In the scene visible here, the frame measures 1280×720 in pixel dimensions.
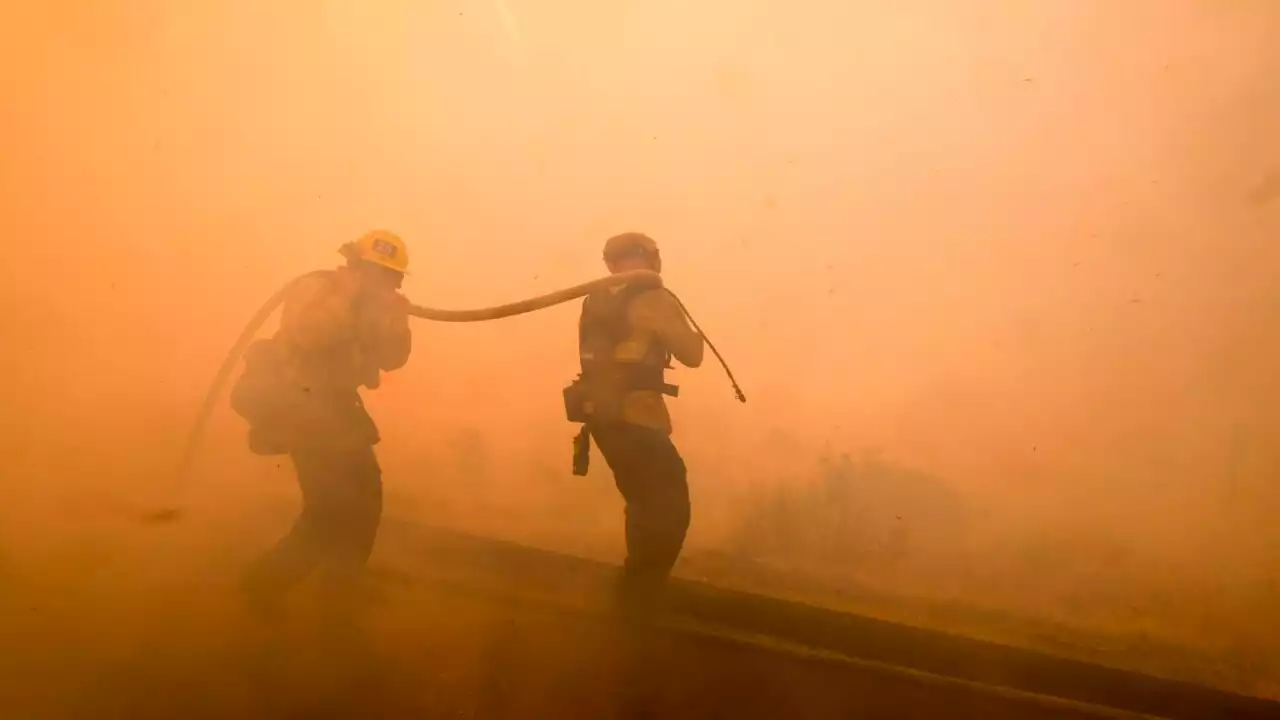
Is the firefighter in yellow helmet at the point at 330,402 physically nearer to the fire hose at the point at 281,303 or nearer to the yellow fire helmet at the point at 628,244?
the fire hose at the point at 281,303

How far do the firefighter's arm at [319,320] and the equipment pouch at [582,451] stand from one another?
1.43ft

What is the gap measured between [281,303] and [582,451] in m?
0.60

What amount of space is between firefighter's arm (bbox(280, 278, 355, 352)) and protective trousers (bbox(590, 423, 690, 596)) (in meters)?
0.47

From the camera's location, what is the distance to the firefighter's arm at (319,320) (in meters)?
1.29

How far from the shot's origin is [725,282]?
1.44 metres

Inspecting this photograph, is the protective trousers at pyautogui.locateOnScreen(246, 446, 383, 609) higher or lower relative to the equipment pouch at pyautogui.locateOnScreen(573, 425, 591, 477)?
lower

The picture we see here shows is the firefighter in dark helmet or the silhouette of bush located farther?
the silhouette of bush

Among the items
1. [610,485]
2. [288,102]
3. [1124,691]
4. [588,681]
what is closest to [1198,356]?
[1124,691]

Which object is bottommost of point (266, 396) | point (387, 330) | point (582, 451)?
point (582, 451)

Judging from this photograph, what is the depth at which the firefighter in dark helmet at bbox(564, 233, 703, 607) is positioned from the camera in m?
1.36

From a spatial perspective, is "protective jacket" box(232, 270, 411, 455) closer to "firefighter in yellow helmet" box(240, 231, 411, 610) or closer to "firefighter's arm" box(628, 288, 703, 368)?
"firefighter in yellow helmet" box(240, 231, 411, 610)

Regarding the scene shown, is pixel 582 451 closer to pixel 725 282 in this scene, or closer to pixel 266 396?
pixel 725 282

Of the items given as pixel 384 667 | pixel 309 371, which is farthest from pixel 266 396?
pixel 384 667

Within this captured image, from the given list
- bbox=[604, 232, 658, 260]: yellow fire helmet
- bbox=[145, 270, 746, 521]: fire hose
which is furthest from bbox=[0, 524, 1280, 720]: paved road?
bbox=[604, 232, 658, 260]: yellow fire helmet
